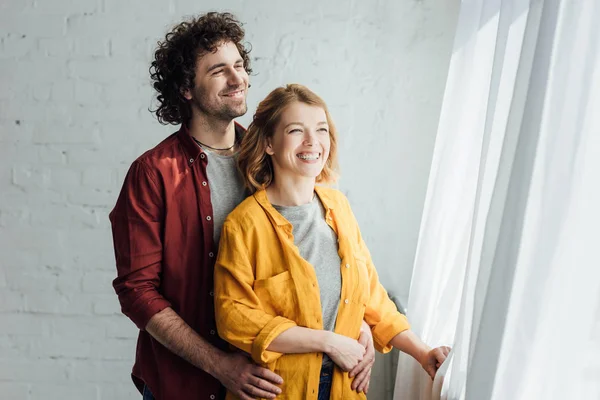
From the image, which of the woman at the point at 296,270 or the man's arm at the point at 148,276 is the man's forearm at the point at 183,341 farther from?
the woman at the point at 296,270

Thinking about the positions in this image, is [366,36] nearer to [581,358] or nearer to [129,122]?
[129,122]

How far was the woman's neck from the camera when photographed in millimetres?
1712

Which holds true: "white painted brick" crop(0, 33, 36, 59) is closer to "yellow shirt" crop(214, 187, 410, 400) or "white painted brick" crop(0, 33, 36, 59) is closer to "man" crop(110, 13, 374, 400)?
"man" crop(110, 13, 374, 400)

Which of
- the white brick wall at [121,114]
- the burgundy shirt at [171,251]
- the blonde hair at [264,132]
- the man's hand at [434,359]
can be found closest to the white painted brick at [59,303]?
the white brick wall at [121,114]

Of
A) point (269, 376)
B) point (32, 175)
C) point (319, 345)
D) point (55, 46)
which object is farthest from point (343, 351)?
point (55, 46)

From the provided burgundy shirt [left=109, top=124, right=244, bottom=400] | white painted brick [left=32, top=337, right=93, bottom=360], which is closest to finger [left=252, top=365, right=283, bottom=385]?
burgundy shirt [left=109, top=124, right=244, bottom=400]

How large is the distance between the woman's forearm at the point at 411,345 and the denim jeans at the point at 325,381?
0.73 ft

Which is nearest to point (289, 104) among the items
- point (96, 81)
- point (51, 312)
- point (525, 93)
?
point (525, 93)

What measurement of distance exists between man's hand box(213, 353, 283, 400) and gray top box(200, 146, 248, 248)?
32 cm

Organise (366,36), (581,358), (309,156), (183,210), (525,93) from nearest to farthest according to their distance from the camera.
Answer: (581,358) → (525,93) → (309,156) → (183,210) → (366,36)

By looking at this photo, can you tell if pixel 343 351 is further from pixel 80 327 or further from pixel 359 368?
pixel 80 327

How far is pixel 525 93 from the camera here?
1254 mm

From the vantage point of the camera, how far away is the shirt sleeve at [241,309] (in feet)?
5.13

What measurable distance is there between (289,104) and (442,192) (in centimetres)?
52
